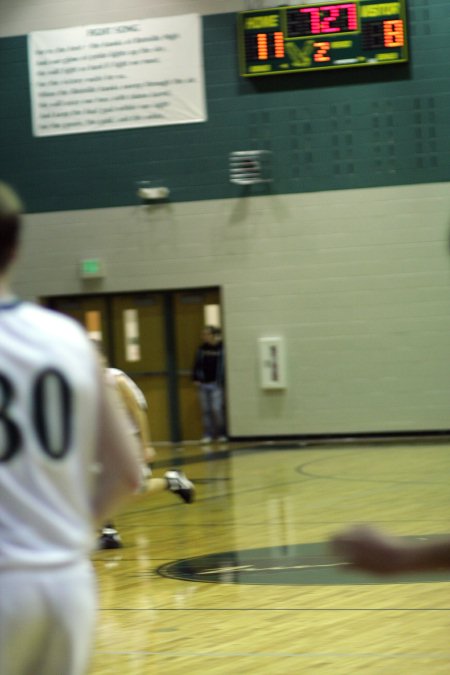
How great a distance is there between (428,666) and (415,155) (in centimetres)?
1342

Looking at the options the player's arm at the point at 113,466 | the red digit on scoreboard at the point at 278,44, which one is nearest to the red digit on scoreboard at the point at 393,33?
the red digit on scoreboard at the point at 278,44

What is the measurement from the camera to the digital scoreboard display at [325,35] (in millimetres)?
17641

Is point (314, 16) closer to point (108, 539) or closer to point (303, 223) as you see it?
point (303, 223)

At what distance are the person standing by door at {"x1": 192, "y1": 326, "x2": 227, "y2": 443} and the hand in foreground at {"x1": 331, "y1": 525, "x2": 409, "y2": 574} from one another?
16560 millimetres

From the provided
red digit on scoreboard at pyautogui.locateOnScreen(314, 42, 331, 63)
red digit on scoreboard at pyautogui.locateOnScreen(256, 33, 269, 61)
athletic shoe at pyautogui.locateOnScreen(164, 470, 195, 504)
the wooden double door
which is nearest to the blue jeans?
the wooden double door

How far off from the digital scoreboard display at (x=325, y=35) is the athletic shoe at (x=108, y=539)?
10382 mm

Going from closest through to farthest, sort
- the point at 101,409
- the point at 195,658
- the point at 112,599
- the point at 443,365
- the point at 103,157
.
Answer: the point at 101,409, the point at 195,658, the point at 112,599, the point at 443,365, the point at 103,157

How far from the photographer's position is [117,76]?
19.2 metres

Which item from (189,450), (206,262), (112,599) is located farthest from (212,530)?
(206,262)

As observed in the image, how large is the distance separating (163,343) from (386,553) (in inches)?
687

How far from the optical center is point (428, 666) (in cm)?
534

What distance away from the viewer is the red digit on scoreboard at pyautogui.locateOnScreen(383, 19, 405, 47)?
58.0 ft

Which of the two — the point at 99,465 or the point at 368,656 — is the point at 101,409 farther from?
the point at 368,656

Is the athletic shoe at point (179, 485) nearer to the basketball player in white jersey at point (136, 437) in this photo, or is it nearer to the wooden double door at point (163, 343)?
the basketball player in white jersey at point (136, 437)
